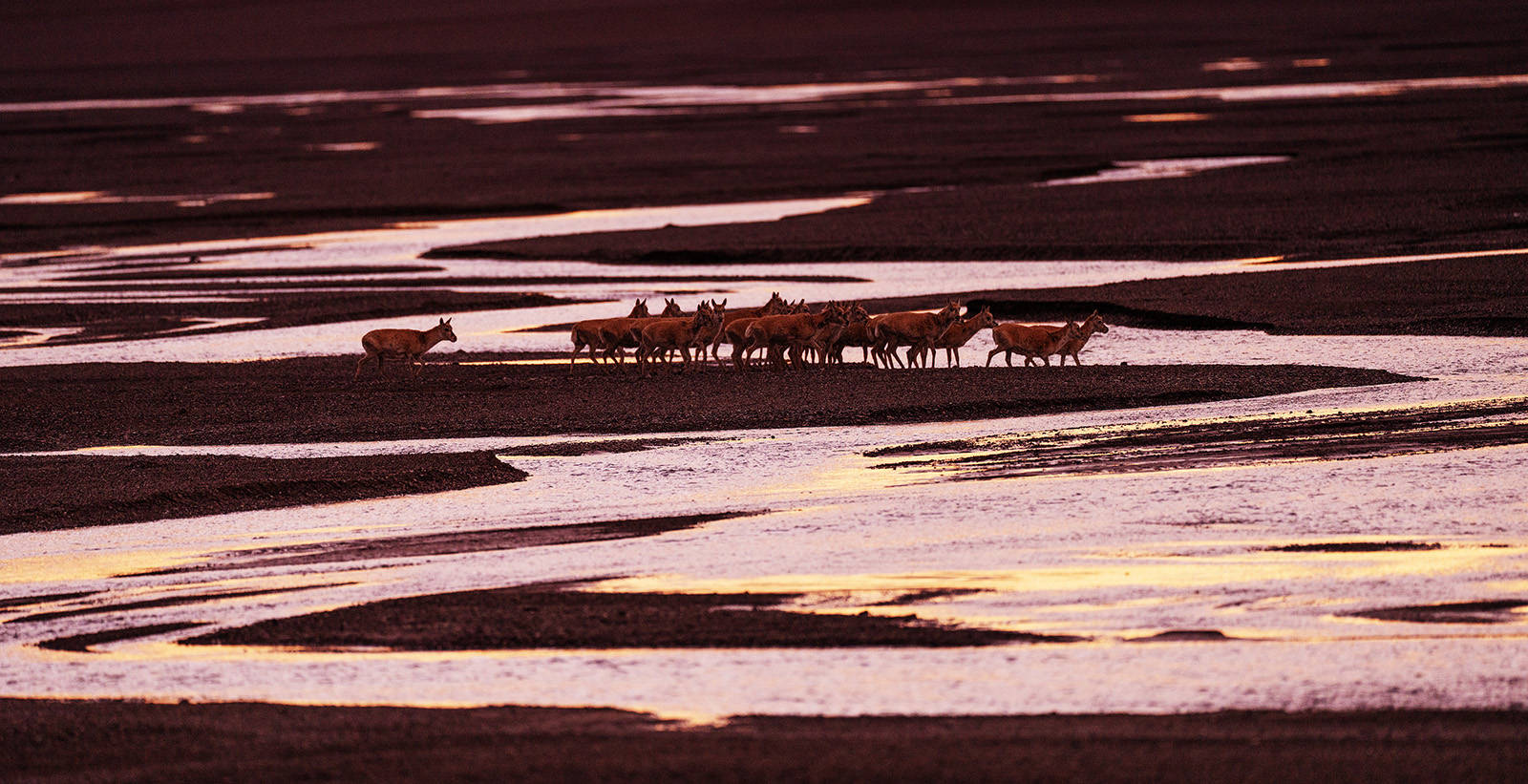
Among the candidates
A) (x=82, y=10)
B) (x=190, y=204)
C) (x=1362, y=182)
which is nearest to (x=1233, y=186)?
(x=1362, y=182)

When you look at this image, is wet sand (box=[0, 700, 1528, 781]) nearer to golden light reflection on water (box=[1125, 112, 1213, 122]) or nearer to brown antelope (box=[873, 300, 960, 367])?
brown antelope (box=[873, 300, 960, 367])

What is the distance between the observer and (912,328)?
1866 cm

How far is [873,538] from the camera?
11984mm

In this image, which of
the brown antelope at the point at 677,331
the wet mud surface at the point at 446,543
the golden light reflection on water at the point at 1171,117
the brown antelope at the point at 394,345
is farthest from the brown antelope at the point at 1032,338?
the golden light reflection on water at the point at 1171,117

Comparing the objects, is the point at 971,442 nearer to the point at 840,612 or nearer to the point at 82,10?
the point at 840,612

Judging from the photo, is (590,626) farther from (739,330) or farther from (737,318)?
(737,318)

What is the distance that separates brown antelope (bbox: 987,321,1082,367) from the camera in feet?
60.3

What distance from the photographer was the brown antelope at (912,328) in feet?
61.2

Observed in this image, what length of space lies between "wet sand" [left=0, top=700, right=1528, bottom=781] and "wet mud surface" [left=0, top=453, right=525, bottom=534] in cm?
460

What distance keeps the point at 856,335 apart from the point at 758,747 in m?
10.7

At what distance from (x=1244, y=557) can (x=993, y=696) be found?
2645mm

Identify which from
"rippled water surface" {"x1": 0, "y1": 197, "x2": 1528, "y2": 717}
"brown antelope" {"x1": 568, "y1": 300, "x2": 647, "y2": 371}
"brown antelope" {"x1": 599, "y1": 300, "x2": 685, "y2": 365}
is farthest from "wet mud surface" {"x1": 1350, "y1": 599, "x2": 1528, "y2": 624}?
"brown antelope" {"x1": 568, "y1": 300, "x2": 647, "y2": 371}

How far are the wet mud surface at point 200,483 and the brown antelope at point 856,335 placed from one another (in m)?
4.51

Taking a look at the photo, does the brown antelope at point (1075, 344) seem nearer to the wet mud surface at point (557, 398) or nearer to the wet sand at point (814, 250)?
the wet mud surface at point (557, 398)
